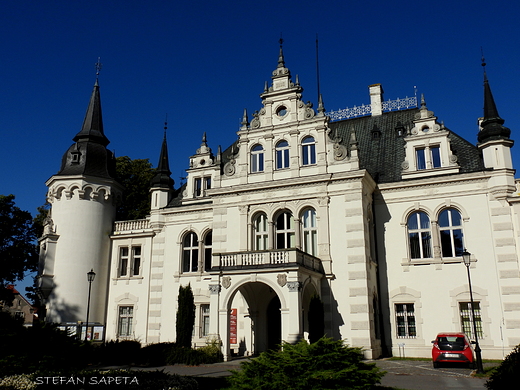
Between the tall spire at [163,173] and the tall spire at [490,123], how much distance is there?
19527 mm

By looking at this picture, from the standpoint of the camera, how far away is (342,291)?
2464 cm

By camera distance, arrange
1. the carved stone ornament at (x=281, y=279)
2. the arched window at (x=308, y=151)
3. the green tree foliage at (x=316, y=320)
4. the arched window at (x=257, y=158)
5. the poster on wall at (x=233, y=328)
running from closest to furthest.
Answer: the carved stone ornament at (x=281, y=279) → the green tree foliage at (x=316, y=320) → the poster on wall at (x=233, y=328) → the arched window at (x=308, y=151) → the arched window at (x=257, y=158)

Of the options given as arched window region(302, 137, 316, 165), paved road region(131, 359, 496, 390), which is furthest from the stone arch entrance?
arched window region(302, 137, 316, 165)

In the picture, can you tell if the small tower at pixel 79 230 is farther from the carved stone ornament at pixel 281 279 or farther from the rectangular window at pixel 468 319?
the rectangular window at pixel 468 319

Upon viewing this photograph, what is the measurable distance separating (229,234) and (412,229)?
10058 millimetres

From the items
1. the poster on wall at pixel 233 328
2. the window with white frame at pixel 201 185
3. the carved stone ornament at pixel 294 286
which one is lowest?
the poster on wall at pixel 233 328

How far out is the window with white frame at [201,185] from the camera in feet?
105

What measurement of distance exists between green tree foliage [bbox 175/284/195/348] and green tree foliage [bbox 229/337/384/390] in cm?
1459

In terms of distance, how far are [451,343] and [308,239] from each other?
886 centimetres

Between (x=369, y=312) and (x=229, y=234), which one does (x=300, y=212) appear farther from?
(x=369, y=312)

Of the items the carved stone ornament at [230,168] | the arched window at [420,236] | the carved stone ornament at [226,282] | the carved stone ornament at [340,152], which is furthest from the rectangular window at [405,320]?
the carved stone ornament at [230,168]

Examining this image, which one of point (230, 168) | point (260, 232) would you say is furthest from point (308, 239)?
point (230, 168)

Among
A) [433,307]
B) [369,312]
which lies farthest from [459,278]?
[369,312]

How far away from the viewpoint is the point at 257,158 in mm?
28562
